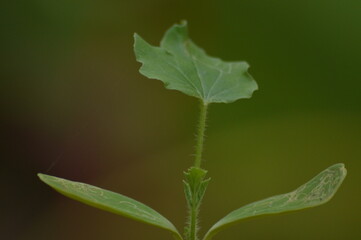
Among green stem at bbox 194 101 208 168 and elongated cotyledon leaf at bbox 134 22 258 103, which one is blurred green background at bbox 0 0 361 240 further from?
green stem at bbox 194 101 208 168

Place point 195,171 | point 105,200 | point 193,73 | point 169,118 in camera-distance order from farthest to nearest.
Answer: point 169,118
point 193,73
point 195,171
point 105,200

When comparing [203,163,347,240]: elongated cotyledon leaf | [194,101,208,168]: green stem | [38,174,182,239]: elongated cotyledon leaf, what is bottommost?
[38,174,182,239]: elongated cotyledon leaf

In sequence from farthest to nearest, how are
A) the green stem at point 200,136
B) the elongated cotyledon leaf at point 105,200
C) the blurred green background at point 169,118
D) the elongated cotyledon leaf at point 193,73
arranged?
the blurred green background at point 169,118
the elongated cotyledon leaf at point 193,73
the green stem at point 200,136
the elongated cotyledon leaf at point 105,200

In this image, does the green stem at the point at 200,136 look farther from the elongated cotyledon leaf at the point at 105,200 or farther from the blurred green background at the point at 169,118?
the blurred green background at the point at 169,118

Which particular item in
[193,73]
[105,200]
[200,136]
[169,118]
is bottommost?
[105,200]

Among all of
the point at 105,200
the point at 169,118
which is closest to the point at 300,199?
the point at 105,200

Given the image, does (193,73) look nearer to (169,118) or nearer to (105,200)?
(105,200)

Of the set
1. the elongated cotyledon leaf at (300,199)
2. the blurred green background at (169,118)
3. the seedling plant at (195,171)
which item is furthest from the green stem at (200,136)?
the blurred green background at (169,118)

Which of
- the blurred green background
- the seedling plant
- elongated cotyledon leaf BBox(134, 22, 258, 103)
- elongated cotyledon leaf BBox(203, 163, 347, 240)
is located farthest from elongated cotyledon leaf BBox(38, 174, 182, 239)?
the blurred green background
